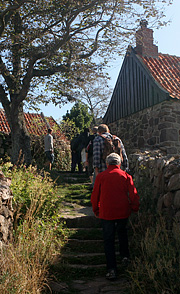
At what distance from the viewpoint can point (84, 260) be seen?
493 centimetres

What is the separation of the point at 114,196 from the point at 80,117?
69.9 feet

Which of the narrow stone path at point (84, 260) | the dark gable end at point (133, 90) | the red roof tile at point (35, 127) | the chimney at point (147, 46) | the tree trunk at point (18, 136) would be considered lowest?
the narrow stone path at point (84, 260)

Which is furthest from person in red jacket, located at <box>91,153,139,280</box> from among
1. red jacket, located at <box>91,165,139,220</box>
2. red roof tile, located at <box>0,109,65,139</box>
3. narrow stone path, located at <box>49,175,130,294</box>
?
red roof tile, located at <box>0,109,65,139</box>

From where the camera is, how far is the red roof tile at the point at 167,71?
1240 cm

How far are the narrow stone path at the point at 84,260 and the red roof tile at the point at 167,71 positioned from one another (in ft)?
22.8

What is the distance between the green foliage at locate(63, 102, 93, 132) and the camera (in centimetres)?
2527

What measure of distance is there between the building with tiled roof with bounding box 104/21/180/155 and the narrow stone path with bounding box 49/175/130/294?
584 cm

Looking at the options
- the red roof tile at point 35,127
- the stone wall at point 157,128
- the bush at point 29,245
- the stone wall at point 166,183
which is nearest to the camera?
the bush at point 29,245

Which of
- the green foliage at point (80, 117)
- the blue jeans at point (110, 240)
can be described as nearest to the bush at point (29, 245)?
the blue jeans at point (110, 240)

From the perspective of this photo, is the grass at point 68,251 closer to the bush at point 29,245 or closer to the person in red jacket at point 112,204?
the bush at point 29,245

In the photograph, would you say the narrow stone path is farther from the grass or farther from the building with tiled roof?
the building with tiled roof

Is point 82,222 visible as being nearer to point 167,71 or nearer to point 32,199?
point 32,199

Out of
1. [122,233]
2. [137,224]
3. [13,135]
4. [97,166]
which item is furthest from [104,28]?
[122,233]

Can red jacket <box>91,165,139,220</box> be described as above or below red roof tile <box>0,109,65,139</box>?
below
